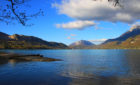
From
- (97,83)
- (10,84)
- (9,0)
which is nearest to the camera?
(9,0)

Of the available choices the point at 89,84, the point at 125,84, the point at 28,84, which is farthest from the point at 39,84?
the point at 125,84

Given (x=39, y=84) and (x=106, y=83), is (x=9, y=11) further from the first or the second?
(x=106, y=83)

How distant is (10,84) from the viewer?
24812mm

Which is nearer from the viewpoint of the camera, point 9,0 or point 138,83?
point 9,0

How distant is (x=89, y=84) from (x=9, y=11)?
19.8 metres

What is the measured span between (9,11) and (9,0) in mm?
869

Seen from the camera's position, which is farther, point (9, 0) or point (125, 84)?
point (125, 84)

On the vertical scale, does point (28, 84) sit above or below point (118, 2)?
below

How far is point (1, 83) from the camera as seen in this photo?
82.5 ft

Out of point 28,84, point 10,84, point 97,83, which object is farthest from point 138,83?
point 10,84

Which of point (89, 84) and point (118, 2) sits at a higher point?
point (118, 2)

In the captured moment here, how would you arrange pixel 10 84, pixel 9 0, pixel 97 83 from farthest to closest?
pixel 97 83, pixel 10 84, pixel 9 0

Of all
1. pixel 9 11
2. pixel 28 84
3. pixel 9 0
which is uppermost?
pixel 9 0

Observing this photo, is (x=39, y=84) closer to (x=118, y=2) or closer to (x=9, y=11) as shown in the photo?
(x=9, y=11)
